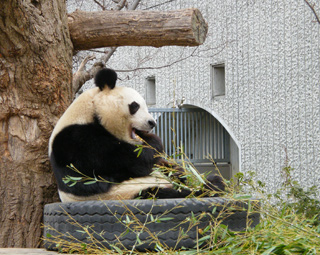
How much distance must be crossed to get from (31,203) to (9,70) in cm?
85

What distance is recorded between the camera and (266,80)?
8156 mm

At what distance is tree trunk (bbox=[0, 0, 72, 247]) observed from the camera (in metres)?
2.96

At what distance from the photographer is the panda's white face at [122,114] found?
A: 2.72 m

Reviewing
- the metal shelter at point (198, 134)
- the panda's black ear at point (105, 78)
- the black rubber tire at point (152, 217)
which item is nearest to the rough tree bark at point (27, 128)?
the panda's black ear at point (105, 78)

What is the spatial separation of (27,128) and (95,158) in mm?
704

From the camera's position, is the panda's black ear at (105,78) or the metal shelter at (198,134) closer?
the panda's black ear at (105,78)

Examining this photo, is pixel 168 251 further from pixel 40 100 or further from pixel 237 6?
pixel 237 6

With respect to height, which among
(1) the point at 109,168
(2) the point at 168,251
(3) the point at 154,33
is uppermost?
(3) the point at 154,33

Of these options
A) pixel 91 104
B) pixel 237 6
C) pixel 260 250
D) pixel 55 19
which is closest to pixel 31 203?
pixel 91 104

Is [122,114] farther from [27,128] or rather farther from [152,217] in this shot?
[152,217]

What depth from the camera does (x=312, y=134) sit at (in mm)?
7406

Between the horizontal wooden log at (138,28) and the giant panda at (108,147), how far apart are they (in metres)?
0.50

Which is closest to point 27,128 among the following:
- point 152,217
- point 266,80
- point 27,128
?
point 27,128

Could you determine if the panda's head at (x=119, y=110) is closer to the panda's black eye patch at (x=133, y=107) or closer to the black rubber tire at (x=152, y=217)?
the panda's black eye patch at (x=133, y=107)
